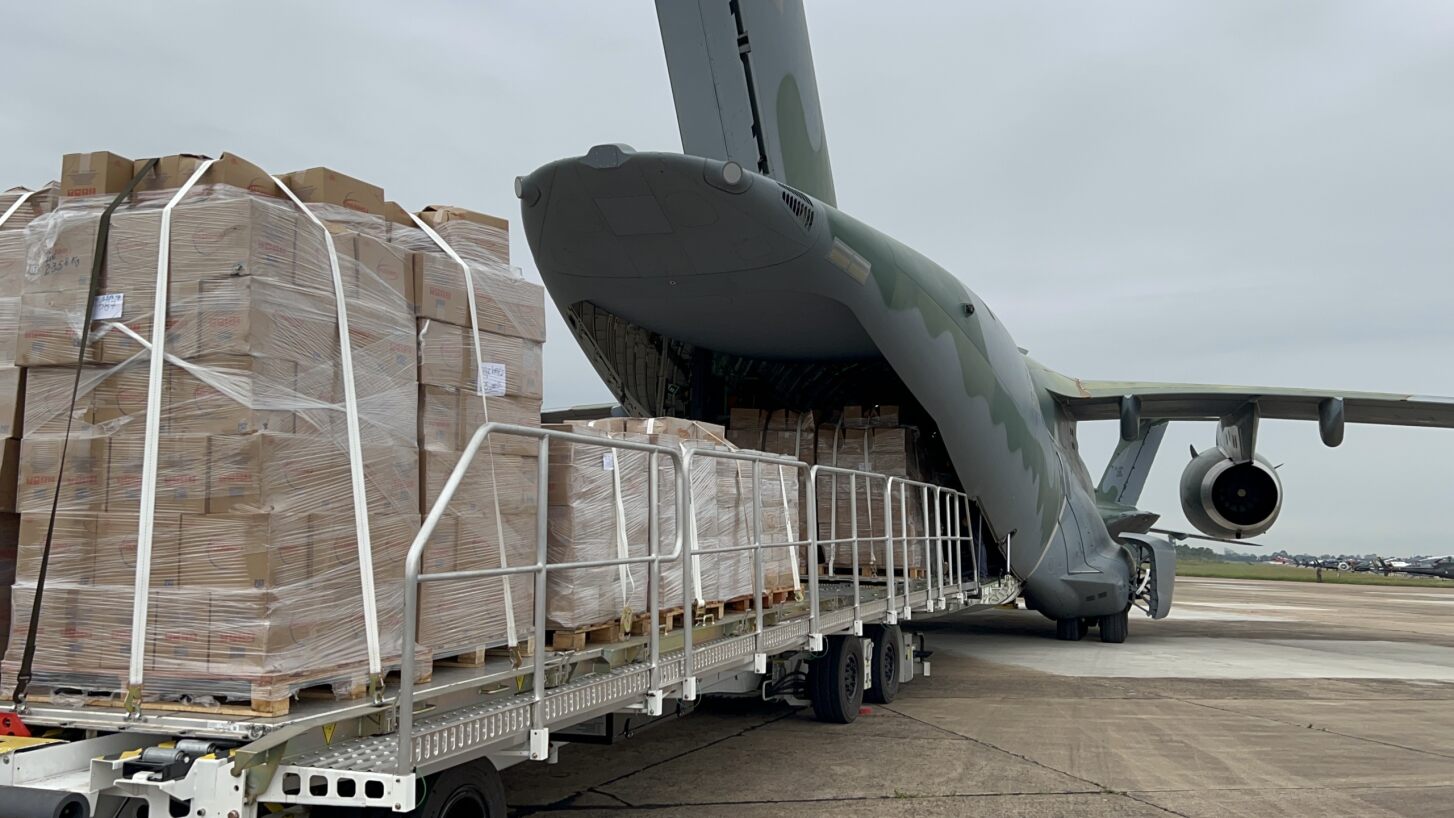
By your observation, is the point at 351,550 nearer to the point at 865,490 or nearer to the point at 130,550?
the point at 130,550

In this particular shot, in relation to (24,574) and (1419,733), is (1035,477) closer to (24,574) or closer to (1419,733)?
(1419,733)

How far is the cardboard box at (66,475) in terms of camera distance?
3.55 metres

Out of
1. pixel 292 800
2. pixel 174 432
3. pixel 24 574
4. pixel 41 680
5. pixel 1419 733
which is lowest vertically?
pixel 1419 733

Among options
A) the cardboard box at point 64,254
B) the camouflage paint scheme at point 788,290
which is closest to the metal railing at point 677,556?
the camouflage paint scheme at point 788,290

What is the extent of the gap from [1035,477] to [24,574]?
9.51 m

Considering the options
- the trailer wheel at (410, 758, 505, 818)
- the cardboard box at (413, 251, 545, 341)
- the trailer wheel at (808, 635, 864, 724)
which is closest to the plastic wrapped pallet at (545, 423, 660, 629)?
the cardboard box at (413, 251, 545, 341)

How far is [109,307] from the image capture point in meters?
3.62

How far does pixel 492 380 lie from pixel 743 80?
560cm

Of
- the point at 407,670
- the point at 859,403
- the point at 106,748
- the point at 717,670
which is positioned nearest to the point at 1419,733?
the point at 859,403

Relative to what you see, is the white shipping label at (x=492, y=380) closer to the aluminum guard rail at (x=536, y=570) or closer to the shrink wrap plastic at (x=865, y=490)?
the aluminum guard rail at (x=536, y=570)

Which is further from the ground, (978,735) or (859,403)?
(859,403)

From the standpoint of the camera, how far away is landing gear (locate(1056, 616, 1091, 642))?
15805 millimetres

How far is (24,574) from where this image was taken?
11.8 ft

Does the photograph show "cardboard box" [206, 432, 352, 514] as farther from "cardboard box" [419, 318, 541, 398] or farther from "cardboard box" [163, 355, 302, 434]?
"cardboard box" [419, 318, 541, 398]
